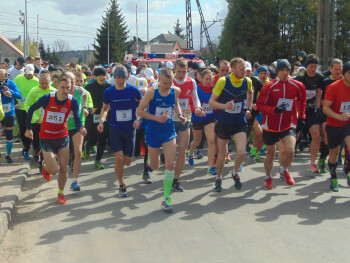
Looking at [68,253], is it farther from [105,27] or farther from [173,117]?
[105,27]

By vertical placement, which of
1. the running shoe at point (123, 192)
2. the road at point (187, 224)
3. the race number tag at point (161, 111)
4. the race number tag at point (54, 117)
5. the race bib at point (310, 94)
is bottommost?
the road at point (187, 224)

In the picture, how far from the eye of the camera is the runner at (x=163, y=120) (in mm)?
6312

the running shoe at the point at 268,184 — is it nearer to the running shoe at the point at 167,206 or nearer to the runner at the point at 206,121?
the runner at the point at 206,121

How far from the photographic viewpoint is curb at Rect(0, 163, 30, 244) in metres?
5.65

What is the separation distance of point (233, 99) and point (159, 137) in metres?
1.43

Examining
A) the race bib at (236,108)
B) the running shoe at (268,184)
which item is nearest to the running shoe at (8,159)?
the race bib at (236,108)

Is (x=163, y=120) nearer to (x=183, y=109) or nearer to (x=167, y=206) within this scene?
(x=167, y=206)

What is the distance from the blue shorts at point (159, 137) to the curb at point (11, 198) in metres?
2.14

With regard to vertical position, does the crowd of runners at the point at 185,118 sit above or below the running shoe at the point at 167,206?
above

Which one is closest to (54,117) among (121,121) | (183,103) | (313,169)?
(121,121)

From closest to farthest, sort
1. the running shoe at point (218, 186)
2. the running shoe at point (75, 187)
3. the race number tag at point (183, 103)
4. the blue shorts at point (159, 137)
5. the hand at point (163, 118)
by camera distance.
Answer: the hand at point (163, 118) → the blue shorts at point (159, 137) → the running shoe at point (218, 186) → the running shoe at point (75, 187) → the race number tag at point (183, 103)

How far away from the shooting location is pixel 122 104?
7176mm

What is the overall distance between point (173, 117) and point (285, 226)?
2.60 m

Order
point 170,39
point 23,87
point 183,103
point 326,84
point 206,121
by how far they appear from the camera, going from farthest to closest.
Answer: point 170,39
point 23,87
point 206,121
point 326,84
point 183,103
